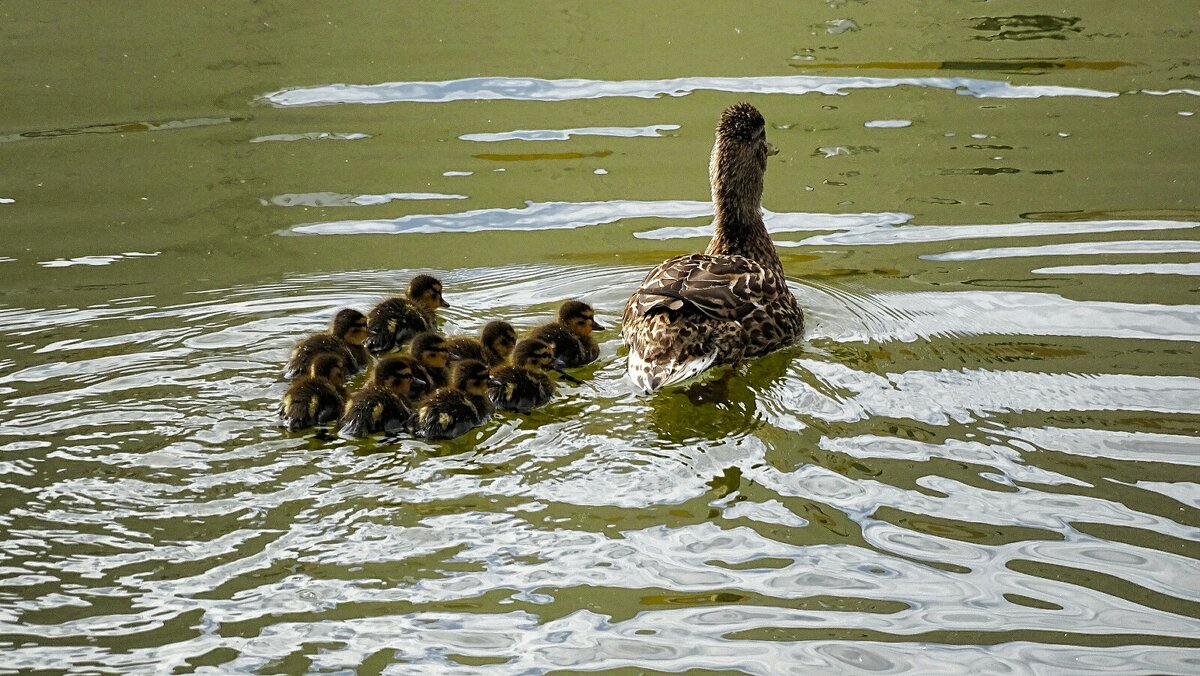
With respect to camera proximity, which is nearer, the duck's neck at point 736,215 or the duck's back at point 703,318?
the duck's back at point 703,318

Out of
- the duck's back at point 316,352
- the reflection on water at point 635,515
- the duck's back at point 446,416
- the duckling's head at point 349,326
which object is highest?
the duckling's head at point 349,326

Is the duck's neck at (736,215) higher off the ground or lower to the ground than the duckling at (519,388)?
higher

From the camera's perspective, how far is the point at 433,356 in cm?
453

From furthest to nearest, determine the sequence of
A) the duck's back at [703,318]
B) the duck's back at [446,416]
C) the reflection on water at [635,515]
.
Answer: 1. the duck's back at [703,318]
2. the duck's back at [446,416]
3. the reflection on water at [635,515]

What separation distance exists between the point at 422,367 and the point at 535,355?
39cm

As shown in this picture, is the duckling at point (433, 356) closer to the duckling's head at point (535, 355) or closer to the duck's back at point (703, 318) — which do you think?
the duckling's head at point (535, 355)

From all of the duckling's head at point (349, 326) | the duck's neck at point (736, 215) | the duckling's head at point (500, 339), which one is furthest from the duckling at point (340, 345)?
the duck's neck at point (736, 215)

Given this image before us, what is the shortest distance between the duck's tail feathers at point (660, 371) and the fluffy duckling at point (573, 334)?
0.25 meters

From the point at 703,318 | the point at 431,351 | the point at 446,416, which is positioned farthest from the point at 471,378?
the point at 703,318

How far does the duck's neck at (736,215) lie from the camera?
521 cm

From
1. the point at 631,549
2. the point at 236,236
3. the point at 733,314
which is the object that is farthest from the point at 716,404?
the point at 236,236

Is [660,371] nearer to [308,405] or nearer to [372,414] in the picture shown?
→ [372,414]

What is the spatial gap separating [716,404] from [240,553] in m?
1.65

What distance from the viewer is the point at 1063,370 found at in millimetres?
4445
